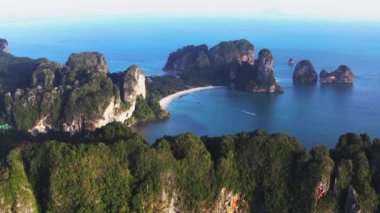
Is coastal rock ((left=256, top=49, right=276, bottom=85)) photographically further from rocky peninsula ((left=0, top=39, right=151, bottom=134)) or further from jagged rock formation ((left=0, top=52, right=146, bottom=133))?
jagged rock formation ((left=0, top=52, right=146, bottom=133))

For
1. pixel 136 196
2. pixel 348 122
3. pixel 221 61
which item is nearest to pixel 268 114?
pixel 348 122

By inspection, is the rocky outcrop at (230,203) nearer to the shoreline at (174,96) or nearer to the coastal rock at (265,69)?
the shoreline at (174,96)

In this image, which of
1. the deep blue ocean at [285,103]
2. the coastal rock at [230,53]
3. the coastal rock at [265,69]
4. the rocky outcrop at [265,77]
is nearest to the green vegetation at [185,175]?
the deep blue ocean at [285,103]

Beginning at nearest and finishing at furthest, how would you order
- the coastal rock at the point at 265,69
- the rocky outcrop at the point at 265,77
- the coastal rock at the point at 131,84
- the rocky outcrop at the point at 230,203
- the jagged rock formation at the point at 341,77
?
1. the rocky outcrop at the point at 230,203
2. the coastal rock at the point at 131,84
3. the rocky outcrop at the point at 265,77
4. the coastal rock at the point at 265,69
5. the jagged rock formation at the point at 341,77

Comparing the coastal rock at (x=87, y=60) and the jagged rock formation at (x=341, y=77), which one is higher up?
the coastal rock at (x=87, y=60)

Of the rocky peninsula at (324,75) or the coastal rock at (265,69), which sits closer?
the coastal rock at (265,69)

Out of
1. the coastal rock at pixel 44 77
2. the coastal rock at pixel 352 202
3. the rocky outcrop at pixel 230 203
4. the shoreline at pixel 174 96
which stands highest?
the coastal rock at pixel 44 77

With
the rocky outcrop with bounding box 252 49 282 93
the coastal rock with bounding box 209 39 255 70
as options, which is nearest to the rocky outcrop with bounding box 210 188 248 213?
the rocky outcrop with bounding box 252 49 282 93

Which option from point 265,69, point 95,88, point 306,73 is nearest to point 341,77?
point 306,73


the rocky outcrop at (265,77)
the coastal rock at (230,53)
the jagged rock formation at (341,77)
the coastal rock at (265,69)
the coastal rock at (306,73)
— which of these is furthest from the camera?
the coastal rock at (230,53)
